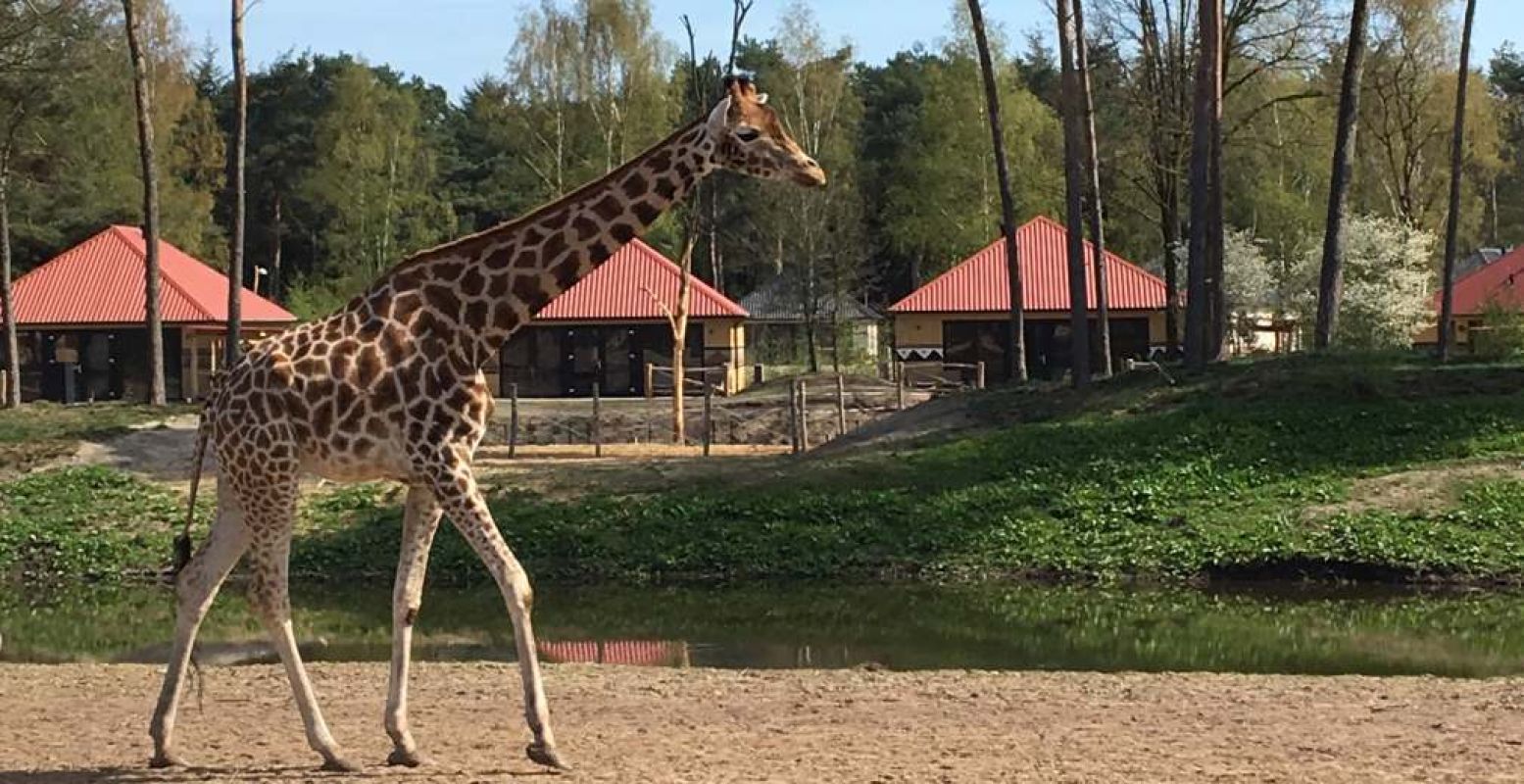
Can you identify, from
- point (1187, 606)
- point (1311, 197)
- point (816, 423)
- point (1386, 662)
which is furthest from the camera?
point (1311, 197)

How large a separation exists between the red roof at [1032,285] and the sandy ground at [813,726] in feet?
125

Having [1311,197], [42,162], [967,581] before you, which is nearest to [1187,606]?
[967,581]

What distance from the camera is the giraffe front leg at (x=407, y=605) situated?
30.9ft

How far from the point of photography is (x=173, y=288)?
5003 cm

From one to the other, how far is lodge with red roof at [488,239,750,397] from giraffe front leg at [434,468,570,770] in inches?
1685

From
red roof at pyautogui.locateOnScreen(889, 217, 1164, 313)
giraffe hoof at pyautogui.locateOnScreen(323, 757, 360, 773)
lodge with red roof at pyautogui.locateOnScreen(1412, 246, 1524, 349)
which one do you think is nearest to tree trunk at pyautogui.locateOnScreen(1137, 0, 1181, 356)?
red roof at pyautogui.locateOnScreen(889, 217, 1164, 313)

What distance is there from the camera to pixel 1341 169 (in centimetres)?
3156

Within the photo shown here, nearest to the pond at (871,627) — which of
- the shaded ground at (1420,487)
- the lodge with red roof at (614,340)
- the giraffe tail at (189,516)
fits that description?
the shaded ground at (1420,487)

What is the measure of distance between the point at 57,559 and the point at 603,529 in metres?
7.06

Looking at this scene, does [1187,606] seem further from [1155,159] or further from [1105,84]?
[1105,84]

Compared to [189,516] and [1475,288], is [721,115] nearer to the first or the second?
[189,516]

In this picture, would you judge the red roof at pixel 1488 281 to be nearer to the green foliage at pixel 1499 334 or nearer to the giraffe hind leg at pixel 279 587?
the green foliage at pixel 1499 334

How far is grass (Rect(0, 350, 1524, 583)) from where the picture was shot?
21875 mm

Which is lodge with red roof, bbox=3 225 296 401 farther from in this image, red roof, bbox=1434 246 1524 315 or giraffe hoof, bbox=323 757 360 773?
giraffe hoof, bbox=323 757 360 773
